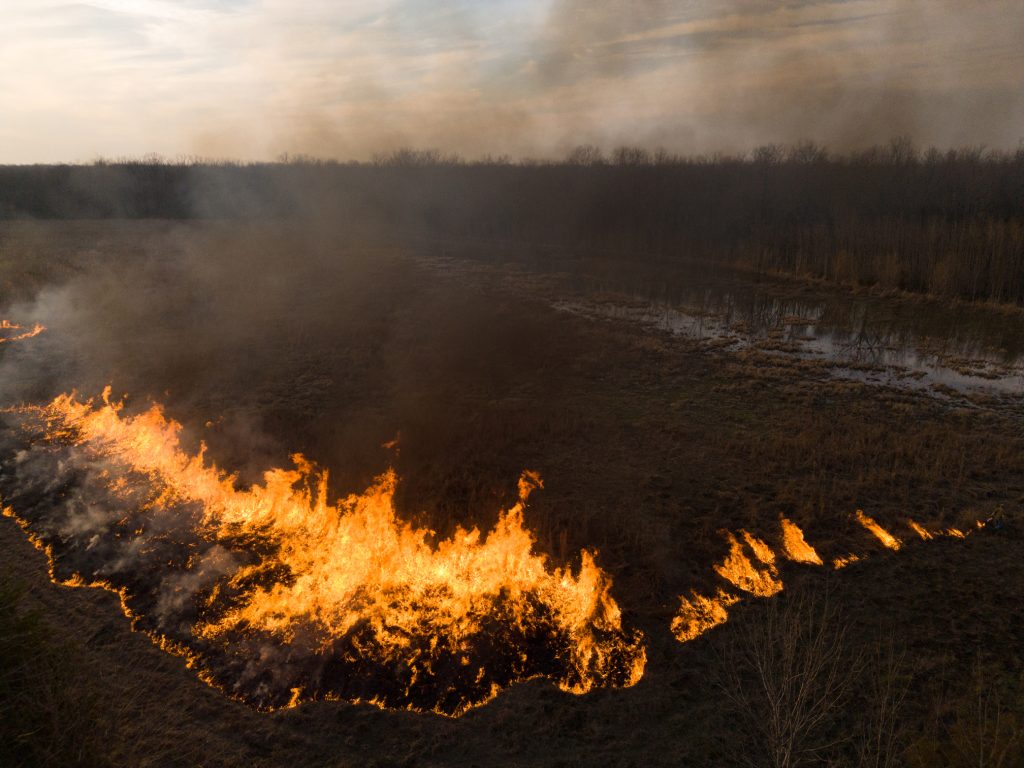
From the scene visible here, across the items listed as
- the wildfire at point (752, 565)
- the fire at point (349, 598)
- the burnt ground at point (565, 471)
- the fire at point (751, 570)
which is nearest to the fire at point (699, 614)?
the wildfire at point (752, 565)

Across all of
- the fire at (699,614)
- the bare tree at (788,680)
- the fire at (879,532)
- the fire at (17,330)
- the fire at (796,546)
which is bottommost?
the fire at (879,532)

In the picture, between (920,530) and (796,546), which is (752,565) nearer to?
(796,546)

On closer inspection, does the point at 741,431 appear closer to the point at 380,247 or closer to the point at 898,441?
the point at 898,441

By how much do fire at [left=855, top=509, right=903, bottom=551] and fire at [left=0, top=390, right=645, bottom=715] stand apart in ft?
11.5

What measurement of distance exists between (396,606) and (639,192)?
100 ft

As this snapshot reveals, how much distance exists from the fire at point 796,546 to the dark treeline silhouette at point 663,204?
1574cm

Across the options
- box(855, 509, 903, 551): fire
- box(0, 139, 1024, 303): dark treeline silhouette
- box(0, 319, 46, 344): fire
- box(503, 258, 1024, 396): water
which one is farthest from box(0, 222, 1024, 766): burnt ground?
box(0, 139, 1024, 303): dark treeline silhouette

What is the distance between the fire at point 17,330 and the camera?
12.4 meters

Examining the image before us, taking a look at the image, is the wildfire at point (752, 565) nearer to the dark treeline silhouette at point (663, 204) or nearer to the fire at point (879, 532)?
the fire at point (879, 532)

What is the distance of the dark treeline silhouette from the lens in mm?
18875

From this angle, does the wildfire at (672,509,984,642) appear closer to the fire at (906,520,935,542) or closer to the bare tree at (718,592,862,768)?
the fire at (906,520,935,542)

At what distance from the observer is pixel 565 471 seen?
25.8 ft

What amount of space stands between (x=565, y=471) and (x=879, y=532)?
398 centimetres

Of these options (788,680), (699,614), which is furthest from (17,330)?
(788,680)
